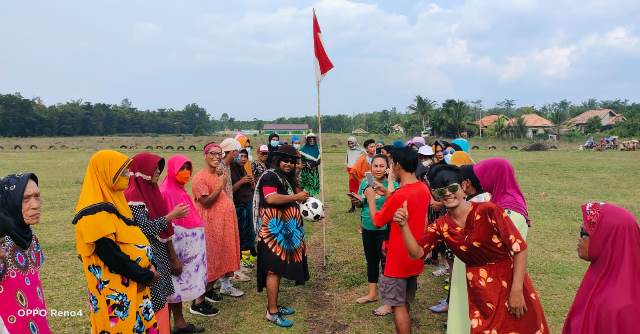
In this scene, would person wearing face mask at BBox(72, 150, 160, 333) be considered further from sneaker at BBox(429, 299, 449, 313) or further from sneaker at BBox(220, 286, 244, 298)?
sneaker at BBox(429, 299, 449, 313)

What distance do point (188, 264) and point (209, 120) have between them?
9963cm

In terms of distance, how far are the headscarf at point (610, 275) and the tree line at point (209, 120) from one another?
35.2 meters

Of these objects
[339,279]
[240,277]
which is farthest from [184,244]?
[339,279]

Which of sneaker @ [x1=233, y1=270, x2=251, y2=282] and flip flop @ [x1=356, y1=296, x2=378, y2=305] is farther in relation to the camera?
sneaker @ [x1=233, y1=270, x2=251, y2=282]

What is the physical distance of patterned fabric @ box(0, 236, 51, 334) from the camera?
2.33 m

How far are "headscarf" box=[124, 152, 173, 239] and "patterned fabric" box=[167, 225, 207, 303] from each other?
0.66 metres

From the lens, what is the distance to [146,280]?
2566 millimetres

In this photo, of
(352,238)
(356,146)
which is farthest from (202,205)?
Answer: (356,146)

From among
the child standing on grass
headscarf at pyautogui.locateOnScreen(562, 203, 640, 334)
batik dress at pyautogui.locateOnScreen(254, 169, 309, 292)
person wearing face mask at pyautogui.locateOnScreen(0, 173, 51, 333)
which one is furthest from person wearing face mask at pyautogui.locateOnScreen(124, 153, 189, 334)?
headscarf at pyautogui.locateOnScreen(562, 203, 640, 334)

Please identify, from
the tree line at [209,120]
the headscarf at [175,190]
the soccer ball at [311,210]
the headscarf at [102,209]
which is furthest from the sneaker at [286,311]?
the tree line at [209,120]

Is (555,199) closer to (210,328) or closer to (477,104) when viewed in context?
(210,328)

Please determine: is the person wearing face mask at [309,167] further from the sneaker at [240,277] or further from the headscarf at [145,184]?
the headscarf at [145,184]

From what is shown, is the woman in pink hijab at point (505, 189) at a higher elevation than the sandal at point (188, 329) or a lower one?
higher

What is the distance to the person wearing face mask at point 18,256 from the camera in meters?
2.33
